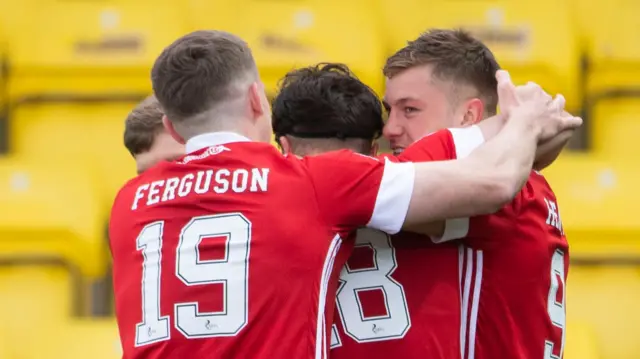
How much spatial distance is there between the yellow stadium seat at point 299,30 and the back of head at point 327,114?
96.1 inches

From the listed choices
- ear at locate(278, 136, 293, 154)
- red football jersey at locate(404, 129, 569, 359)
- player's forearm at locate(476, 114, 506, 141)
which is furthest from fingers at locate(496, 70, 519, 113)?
ear at locate(278, 136, 293, 154)

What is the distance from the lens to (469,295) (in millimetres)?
2947

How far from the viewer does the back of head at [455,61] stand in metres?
3.08

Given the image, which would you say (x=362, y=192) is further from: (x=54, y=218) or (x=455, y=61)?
(x=54, y=218)

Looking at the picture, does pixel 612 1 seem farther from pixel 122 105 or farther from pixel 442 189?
pixel 442 189

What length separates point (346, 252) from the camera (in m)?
2.83

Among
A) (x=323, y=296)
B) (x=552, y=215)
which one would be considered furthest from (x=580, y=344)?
(x=323, y=296)

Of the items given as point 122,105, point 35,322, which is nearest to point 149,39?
point 122,105

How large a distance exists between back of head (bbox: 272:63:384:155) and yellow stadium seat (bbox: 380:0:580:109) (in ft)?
8.85

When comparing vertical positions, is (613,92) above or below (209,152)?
above

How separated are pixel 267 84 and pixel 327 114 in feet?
8.43

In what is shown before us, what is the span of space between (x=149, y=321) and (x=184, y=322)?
96mm

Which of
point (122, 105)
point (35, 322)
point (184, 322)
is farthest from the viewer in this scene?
point (122, 105)

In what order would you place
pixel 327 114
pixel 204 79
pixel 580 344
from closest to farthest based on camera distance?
pixel 204 79, pixel 327 114, pixel 580 344
